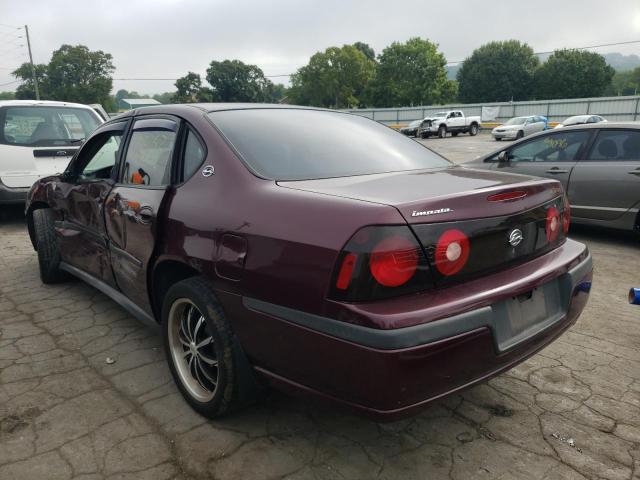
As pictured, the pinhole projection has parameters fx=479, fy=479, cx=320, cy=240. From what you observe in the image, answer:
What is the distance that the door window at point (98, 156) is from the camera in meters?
3.35

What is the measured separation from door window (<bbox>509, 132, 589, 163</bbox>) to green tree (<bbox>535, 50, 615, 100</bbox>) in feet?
220

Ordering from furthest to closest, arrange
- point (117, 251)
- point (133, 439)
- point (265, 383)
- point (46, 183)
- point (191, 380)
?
point (46, 183) → point (117, 251) → point (191, 380) → point (133, 439) → point (265, 383)

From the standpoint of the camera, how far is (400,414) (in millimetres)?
1656

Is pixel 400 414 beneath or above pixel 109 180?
beneath

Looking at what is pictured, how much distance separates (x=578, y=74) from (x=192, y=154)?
72908 mm

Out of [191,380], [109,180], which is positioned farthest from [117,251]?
[191,380]

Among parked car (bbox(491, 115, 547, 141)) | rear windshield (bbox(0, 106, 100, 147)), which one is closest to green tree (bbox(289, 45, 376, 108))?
parked car (bbox(491, 115, 547, 141))

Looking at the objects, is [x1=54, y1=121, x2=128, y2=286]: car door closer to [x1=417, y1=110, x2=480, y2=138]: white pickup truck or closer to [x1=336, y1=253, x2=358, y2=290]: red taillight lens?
[x1=336, y1=253, x2=358, y2=290]: red taillight lens

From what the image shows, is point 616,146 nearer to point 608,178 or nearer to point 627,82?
point 608,178

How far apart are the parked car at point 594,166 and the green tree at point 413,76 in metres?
64.9

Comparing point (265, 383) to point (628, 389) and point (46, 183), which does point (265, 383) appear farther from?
point (46, 183)

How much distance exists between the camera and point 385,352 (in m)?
1.57

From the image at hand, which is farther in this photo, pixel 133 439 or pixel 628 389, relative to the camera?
pixel 628 389

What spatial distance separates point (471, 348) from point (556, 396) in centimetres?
113
